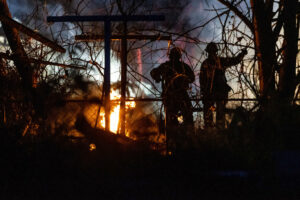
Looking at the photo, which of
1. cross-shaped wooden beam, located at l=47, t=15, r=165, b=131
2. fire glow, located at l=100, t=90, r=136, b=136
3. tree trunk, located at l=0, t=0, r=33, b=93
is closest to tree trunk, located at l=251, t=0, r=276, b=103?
cross-shaped wooden beam, located at l=47, t=15, r=165, b=131

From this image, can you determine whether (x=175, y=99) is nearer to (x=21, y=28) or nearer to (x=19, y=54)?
(x=21, y=28)

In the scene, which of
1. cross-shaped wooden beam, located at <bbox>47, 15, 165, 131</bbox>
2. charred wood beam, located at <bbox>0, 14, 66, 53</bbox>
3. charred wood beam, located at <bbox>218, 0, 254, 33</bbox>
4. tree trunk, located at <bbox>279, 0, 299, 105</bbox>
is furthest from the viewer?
charred wood beam, located at <bbox>218, 0, 254, 33</bbox>

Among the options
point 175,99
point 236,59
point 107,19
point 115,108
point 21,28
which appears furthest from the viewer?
point 115,108

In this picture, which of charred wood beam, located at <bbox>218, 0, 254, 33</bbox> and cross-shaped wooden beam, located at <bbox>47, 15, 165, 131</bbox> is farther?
charred wood beam, located at <bbox>218, 0, 254, 33</bbox>

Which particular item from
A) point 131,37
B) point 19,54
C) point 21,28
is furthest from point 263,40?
point 19,54

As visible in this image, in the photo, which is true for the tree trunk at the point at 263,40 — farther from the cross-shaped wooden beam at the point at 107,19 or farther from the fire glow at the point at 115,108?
the fire glow at the point at 115,108

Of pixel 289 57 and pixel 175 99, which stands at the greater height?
pixel 289 57

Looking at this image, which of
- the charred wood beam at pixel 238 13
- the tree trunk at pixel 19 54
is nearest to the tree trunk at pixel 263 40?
the charred wood beam at pixel 238 13

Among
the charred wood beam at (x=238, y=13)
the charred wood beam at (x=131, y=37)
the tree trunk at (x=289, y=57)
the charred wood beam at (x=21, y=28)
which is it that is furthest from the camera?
the charred wood beam at (x=131, y=37)

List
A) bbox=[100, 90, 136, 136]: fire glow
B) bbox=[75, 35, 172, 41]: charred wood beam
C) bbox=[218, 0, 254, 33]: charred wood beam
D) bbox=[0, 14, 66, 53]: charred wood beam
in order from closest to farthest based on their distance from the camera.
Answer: bbox=[0, 14, 66, 53]: charred wood beam → bbox=[218, 0, 254, 33]: charred wood beam → bbox=[75, 35, 172, 41]: charred wood beam → bbox=[100, 90, 136, 136]: fire glow

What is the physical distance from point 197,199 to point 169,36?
2.44m

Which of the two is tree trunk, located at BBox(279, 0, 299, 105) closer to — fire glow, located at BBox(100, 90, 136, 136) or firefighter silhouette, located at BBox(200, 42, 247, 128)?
firefighter silhouette, located at BBox(200, 42, 247, 128)

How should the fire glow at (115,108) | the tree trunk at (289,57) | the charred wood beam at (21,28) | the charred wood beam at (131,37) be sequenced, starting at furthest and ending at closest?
1. the fire glow at (115,108)
2. the charred wood beam at (131,37)
3. the tree trunk at (289,57)
4. the charred wood beam at (21,28)

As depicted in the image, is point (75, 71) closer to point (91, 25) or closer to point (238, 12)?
point (91, 25)
